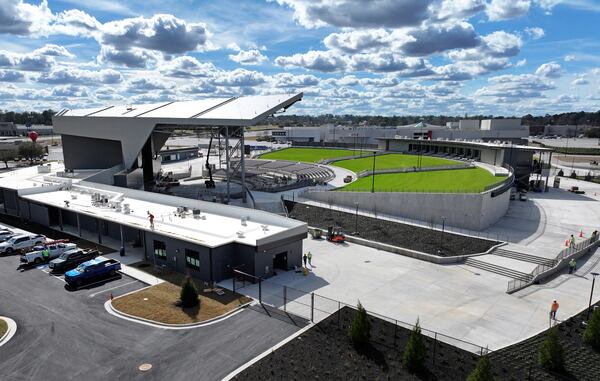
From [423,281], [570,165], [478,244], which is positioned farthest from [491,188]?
[570,165]

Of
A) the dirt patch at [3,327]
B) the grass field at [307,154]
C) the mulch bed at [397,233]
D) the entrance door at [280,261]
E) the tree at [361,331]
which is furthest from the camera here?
the grass field at [307,154]

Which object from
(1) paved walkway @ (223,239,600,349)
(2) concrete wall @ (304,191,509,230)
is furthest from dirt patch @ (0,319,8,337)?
(2) concrete wall @ (304,191,509,230)

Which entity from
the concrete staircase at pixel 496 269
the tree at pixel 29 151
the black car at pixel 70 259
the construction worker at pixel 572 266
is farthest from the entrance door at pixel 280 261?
the tree at pixel 29 151

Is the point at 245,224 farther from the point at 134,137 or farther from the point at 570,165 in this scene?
the point at 570,165

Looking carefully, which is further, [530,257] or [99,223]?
[99,223]

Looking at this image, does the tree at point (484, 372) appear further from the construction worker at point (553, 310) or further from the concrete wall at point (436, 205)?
the concrete wall at point (436, 205)

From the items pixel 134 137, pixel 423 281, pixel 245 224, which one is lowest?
pixel 423 281

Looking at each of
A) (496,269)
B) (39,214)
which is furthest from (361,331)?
(39,214)

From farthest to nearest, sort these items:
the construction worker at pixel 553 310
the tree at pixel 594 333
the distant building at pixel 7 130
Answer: the distant building at pixel 7 130
the construction worker at pixel 553 310
the tree at pixel 594 333
